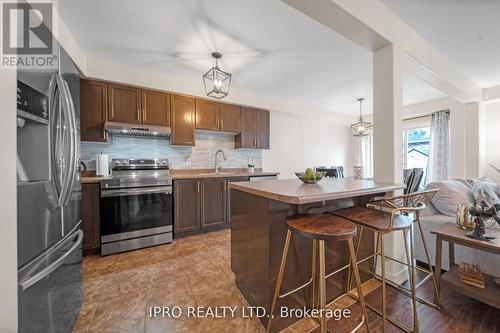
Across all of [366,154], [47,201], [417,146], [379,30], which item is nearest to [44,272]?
[47,201]

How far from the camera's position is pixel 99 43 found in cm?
225

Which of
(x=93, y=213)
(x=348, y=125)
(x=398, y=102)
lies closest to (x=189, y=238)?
(x=93, y=213)

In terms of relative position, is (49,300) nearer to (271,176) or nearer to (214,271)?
(214,271)

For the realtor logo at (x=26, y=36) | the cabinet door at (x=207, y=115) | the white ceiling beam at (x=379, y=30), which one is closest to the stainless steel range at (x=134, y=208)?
the cabinet door at (x=207, y=115)

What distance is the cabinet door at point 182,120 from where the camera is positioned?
3.11 m

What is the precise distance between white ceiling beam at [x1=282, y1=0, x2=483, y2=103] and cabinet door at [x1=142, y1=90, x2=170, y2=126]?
89.9 inches

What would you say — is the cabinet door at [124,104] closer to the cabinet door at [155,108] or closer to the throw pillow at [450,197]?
the cabinet door at [155,108]

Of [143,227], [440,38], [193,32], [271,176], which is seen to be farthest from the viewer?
[271,176]

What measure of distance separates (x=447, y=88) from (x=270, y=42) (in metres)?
2.74

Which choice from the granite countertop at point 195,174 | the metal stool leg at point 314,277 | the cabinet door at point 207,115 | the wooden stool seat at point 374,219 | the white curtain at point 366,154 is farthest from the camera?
the white curtain at point 366,154

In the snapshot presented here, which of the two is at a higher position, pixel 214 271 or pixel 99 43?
pixel 99 43

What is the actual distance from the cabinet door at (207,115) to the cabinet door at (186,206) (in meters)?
0.99

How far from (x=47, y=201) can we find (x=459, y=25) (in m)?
3.68

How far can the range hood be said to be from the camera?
8.67 ft
